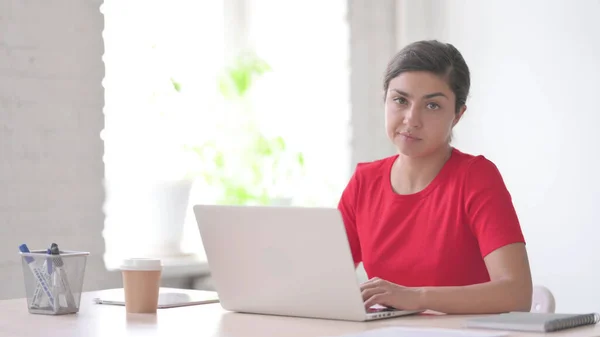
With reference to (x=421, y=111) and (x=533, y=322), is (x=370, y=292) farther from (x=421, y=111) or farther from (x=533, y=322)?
(x=421, y=111)

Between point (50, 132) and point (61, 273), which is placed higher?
point (50, 132)

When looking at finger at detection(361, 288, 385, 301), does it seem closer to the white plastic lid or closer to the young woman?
the young woman

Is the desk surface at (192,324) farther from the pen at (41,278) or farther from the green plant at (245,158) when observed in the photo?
the green plant at (245,158)

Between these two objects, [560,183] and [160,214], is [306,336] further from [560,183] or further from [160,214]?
[560,183]

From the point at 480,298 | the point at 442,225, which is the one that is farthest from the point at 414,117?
the point at 480,298

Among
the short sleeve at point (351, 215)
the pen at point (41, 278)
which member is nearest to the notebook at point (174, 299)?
the pen at point (41, 278)

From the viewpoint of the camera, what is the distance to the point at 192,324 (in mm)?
1524

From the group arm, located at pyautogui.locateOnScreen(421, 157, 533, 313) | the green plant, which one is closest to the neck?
arm, located at pyautogui.locateOnScreen(421, 157, 533, 313)

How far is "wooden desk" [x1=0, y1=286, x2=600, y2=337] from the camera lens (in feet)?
4.61

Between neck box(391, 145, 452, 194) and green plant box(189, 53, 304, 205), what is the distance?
58.8 inches

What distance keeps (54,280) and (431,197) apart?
83 centimetres

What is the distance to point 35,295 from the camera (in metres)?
1.69

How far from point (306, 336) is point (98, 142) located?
5.92 feet

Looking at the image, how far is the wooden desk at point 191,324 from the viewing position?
55.4 inches
